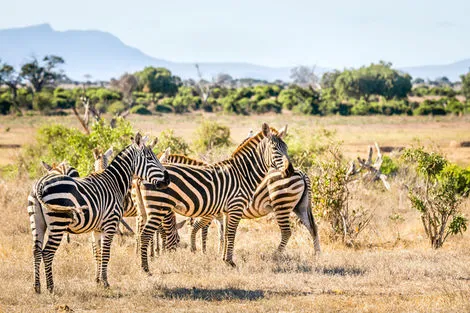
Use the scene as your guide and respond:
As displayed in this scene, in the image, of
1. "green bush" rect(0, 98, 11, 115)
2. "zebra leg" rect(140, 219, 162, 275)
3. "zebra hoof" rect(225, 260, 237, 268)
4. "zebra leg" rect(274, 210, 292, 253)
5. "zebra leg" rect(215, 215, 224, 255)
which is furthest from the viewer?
"green bush" rect(0, 98, 11, 115)

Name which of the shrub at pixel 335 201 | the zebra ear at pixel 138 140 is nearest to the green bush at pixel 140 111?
the shrub at pixel 335 201

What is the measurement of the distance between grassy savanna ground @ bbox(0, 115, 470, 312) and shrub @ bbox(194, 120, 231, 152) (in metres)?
9.90

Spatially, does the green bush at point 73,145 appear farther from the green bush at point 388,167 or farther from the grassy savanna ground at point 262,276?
the green bush at point 388,167

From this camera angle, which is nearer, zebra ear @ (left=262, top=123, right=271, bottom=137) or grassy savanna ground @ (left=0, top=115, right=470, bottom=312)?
grassy savanna ground @ (left=0, top=115, right=470, bottom=312)

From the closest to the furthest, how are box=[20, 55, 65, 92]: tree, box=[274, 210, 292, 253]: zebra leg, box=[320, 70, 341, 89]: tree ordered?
box=[274, 210, 292, 253]: zebra leg → box=[20, 55, 65, 92]: tree → box=[320, 70, 341, 89]: tree

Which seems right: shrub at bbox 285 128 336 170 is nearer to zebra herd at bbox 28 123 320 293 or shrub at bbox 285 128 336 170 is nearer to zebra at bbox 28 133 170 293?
zebra herd at bbox 28 123 320 293

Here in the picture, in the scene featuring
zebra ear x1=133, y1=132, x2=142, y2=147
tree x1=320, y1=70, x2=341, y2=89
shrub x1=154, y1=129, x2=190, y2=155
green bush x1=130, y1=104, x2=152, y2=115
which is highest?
tree x1=320, y1=70, x2=341, y2=89

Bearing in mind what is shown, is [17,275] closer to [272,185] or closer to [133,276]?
[133,276]

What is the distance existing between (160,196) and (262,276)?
1911mm

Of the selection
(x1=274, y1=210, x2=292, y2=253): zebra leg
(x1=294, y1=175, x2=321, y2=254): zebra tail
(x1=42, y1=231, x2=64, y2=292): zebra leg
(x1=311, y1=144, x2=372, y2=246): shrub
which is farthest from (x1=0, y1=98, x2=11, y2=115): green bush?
(x1=42, y1=231, x2=64, y2=292): zebra leg

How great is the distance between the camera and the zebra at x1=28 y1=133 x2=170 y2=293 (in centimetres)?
812

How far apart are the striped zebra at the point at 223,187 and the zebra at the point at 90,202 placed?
1.82ft

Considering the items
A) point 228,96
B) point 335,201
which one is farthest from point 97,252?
point 228,96

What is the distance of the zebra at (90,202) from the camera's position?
8.12 metres
